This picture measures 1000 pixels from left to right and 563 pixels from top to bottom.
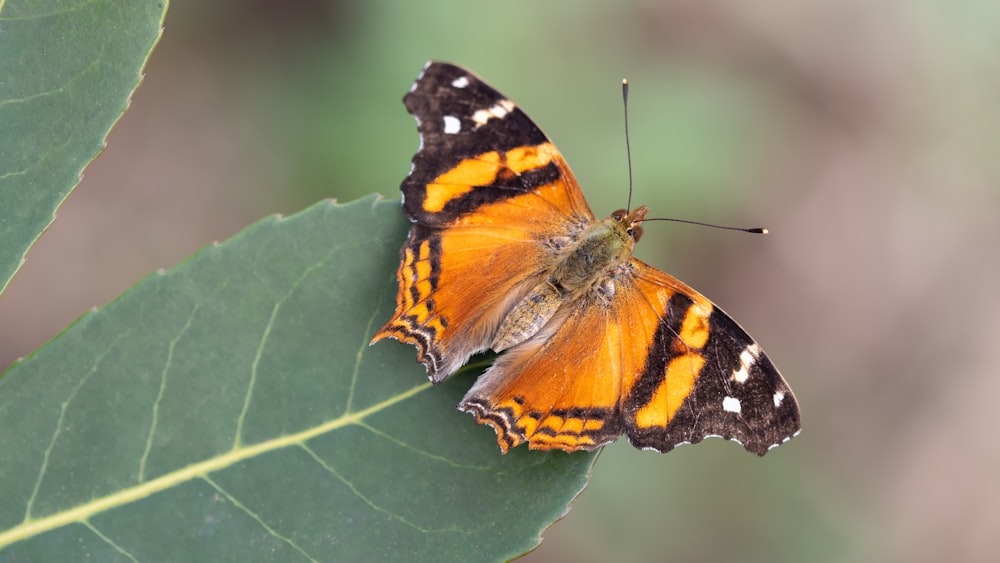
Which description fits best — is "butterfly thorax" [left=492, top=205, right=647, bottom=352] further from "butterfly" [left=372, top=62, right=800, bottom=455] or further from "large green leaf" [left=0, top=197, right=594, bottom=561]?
"large green leaf" [left=0, top=197, right=594, bottom=561]

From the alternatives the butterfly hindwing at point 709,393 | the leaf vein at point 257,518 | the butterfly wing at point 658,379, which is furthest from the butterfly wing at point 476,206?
the leaf vein at point 257,518

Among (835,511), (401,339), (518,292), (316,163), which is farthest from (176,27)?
(835,511)

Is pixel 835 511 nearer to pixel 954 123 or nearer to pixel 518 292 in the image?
pixel 954 123

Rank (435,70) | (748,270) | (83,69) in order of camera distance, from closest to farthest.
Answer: (83,69) → (435,70) → (748,270)

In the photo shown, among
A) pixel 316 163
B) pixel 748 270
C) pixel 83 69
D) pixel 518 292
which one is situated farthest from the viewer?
pixel 748 270

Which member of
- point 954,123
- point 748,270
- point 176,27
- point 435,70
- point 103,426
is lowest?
point 748,270

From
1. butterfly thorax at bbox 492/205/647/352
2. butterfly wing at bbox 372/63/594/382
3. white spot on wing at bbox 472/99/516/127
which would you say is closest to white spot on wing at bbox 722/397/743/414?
butterfly thorax at bbox 492/205/647/352
